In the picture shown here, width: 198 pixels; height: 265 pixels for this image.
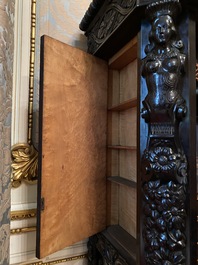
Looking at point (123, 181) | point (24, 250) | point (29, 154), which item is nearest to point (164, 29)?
point (123, 181)

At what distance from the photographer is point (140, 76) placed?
90cm

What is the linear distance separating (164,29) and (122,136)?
2.76 feet

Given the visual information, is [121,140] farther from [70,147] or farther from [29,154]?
[29,154]

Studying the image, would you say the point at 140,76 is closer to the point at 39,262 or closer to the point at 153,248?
the point at 153,248

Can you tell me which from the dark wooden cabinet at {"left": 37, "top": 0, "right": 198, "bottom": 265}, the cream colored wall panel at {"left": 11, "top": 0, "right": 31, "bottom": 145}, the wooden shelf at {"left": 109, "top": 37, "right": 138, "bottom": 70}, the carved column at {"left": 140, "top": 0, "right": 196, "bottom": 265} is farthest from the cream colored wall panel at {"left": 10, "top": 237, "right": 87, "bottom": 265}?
the wooden shelf at {"left": 109, "top": 37, "right": 138, "bottom": 70}

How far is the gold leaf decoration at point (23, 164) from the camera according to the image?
1311 mm

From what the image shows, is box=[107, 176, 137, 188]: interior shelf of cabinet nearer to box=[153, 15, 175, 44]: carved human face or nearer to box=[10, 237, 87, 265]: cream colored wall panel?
box=[10, 237, 87, 265]: cream colored wall panel

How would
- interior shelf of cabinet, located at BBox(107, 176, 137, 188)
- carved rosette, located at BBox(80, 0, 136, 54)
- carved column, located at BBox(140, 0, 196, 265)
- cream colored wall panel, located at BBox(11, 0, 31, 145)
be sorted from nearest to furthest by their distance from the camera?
carved column, located at BBox(140, 0, 196, 265), carved rosette, located at BBox(80, 0, 136, 54), interior shelf of cabinet, located at BBox(107, 176, 137, 188), cream colored wall panel, located at BBox(11, 0, 31, 145)

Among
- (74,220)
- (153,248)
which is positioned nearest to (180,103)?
(153,248)

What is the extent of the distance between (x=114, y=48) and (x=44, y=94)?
1.81 feet

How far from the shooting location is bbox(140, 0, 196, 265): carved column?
30.2 inches

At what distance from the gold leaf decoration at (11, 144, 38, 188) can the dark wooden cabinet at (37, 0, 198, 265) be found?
1.07ft

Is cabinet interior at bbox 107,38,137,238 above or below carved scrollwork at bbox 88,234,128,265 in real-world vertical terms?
above

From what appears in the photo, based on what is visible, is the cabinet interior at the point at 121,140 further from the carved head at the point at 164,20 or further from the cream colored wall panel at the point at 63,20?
the carved head at the point at 164,20
